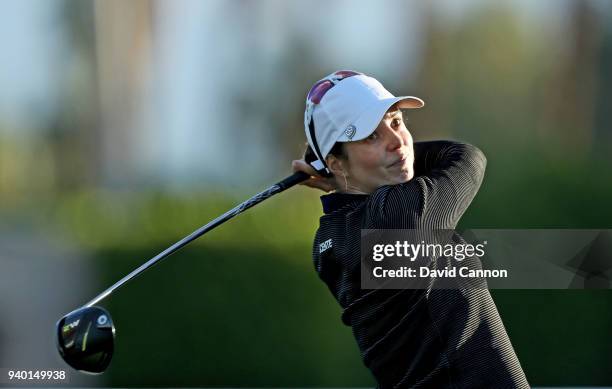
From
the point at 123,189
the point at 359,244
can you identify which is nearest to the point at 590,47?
the point at 123,189

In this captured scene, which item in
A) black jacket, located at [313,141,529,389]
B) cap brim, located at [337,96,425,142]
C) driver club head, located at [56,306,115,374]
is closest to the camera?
black jacket, located at [313,141,529,389]

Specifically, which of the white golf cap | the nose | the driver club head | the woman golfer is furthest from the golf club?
the nose

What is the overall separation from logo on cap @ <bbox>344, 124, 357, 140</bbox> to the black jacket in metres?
0.15

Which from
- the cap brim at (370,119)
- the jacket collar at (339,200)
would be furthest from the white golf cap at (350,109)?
the jacket collar at (339,200)

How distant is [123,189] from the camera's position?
5.04m

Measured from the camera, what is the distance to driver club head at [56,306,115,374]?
2.57m

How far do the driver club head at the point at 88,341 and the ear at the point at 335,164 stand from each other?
702mm

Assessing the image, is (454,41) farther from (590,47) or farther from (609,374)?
(609,374)

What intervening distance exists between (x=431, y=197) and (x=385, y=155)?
0.68 feet

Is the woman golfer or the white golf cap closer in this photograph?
the woman golfer

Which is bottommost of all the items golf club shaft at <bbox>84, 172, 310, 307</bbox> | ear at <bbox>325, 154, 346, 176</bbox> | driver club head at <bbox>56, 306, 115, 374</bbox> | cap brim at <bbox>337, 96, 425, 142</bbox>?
driver club head at <bbox>56, 306, 115, 374</bbox>

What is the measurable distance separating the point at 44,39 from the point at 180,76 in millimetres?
706

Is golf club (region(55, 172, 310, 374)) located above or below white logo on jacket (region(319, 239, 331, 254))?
below

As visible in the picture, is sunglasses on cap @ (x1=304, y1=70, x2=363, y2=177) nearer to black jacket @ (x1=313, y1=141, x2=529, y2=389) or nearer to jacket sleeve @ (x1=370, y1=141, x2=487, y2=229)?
black jacket @ (x1=313, y1=141, x2=529, y2=389)
